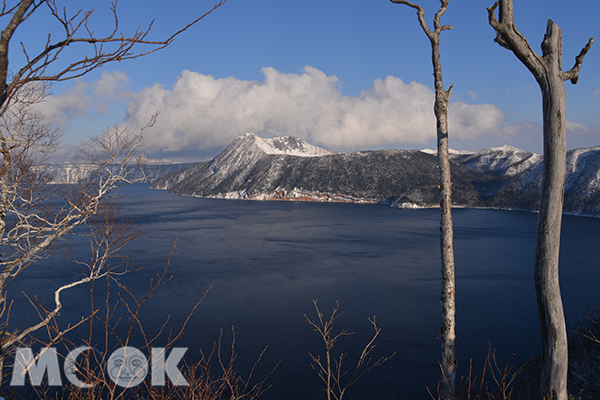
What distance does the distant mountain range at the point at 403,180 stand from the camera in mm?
91438

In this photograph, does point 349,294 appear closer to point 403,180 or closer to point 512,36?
point 512,36

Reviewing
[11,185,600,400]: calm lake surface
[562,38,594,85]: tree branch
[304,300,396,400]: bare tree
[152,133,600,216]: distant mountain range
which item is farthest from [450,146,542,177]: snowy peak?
[562,38,594,85]: tree branch

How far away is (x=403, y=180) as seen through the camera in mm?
125875

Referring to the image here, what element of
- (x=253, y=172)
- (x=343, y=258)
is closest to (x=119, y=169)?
(x=343, y=258)

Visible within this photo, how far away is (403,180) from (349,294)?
105 metres

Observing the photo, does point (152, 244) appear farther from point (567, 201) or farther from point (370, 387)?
point (567, 201)

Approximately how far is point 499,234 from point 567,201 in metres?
41.4

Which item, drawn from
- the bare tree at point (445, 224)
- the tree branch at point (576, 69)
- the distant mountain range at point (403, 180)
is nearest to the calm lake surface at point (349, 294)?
the bare tree at point (445, 224)

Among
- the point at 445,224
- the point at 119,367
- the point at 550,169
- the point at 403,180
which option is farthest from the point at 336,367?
the point at 403,180

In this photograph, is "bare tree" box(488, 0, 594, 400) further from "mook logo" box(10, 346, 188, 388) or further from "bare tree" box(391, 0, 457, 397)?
"mook logo" box(10, 346, 188, 388)

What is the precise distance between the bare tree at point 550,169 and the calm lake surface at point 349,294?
13.2ft

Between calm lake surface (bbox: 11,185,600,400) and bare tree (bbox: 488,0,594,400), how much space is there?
402 centimetres

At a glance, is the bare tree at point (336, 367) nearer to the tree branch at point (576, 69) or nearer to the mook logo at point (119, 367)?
the mook logo at point (119, 367)

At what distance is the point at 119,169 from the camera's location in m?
6.45
